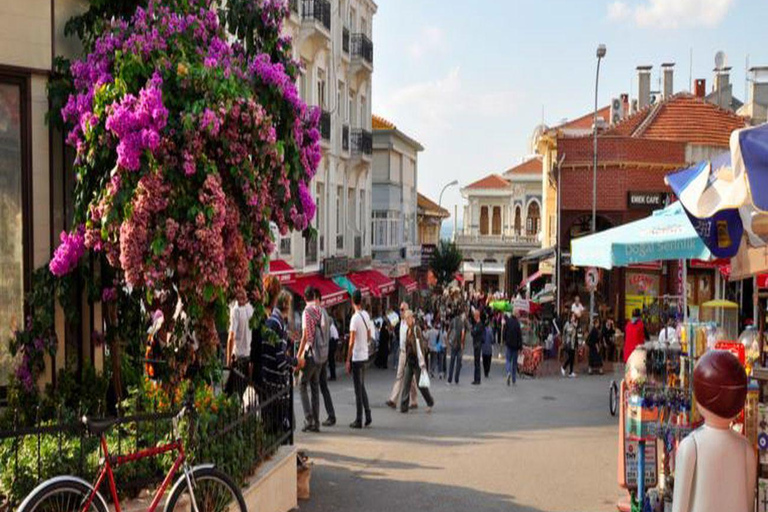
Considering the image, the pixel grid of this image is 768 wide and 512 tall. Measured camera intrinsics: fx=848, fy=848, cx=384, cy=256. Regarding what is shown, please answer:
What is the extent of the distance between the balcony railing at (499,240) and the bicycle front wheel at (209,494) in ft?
202

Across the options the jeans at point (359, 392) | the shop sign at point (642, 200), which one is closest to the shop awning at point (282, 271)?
the jeans at point (359, 392)

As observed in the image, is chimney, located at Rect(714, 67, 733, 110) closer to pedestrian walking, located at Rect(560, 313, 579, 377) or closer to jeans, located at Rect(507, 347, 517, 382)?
pedestrian walking, located at Rect(560, 313, 579, 377)

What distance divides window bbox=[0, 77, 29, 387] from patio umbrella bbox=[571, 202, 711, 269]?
6114mm

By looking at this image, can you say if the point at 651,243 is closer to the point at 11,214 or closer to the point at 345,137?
the point at 11,214

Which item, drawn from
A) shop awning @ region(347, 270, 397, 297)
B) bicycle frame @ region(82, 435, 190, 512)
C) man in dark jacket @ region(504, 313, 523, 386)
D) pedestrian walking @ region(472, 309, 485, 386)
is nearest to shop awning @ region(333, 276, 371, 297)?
shop awning @ region(347, 270, 397, 297)

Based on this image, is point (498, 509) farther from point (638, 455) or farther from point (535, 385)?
point (535, 385)

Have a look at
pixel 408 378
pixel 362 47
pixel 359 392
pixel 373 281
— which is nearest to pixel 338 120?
Result: pixel 362 47

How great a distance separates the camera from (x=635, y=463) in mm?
7637

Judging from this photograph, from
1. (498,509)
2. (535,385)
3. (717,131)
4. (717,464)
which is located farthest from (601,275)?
(717,464)

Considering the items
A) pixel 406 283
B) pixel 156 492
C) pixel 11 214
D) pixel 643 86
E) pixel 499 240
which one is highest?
pixel 643 86

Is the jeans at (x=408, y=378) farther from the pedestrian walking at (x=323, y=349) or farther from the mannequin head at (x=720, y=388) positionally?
the mannequin head at (x=720, y=388)

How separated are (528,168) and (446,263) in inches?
540

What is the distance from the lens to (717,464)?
392 centimetres

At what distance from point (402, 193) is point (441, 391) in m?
28.5
